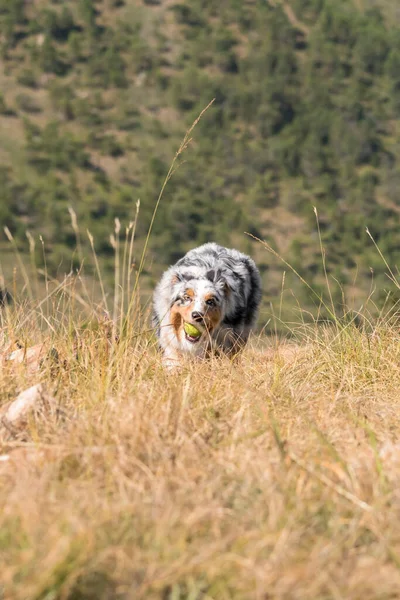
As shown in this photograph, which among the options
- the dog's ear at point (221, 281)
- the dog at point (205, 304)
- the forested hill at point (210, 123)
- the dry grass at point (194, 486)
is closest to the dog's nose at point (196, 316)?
the dog at point (205, 304)

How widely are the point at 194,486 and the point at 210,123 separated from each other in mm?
129758

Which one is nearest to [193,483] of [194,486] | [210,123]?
[194,486]

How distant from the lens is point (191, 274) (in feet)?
21.7

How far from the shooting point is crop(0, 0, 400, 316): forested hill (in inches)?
4365

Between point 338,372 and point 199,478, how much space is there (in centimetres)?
193

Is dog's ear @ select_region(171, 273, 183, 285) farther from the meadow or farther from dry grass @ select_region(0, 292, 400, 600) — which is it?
dry grass @ select_region(0, 292, 400, 600)

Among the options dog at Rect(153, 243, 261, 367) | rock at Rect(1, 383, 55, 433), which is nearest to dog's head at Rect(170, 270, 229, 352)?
dog at Rect(153, 243, 261, 367)

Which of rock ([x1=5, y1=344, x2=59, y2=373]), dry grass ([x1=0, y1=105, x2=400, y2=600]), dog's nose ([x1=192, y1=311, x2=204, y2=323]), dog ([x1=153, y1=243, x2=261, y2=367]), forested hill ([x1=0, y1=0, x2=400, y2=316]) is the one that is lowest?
forested hill ([x1=0, y1=0, x2=400, y2=316])

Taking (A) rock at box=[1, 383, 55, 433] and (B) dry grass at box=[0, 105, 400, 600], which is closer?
(B) dry grass at box=[0, 105, 400, 600]

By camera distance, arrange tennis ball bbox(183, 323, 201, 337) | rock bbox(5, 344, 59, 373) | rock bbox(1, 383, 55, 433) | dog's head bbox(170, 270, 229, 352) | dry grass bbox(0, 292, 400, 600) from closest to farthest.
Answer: dry grass bbox(0, 292, 400, 600)
rock bbox(1, 383, 55, 433)
rock bbox(5, 344, 59, 373)
tennis ball bbox(183, 323, 201, 337)
dog's head bbox(170, 270, 229, 352)

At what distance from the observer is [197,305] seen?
6.21 metres

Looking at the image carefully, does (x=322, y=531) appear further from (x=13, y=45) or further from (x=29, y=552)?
(x=13, y=45)

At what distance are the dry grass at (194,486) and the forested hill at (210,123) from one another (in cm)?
8981

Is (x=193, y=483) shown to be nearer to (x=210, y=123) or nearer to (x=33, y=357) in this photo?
(x=33, y=357)
